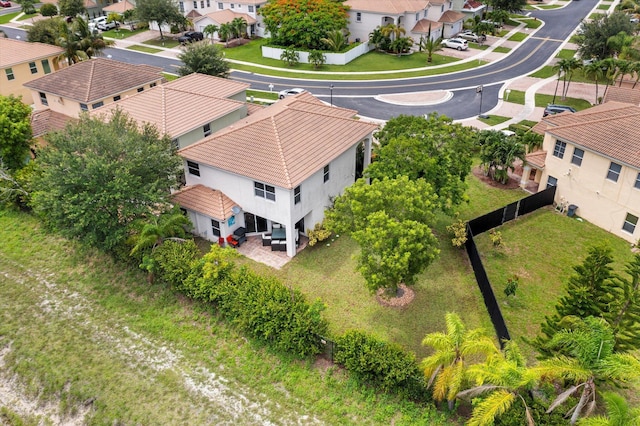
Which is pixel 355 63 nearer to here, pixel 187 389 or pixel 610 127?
pixel 610 127

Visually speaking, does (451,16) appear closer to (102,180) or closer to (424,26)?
(424,26)

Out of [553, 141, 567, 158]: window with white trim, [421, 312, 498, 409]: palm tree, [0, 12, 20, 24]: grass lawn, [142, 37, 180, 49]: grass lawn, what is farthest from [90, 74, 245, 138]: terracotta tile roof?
Answer: [0, 12, 20, 24]: grass lawn

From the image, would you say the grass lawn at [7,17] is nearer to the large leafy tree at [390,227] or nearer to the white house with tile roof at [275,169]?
the white house with tile roof at [275,169]

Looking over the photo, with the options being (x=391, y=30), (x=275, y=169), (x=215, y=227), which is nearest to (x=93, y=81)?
(x=215, y=227)

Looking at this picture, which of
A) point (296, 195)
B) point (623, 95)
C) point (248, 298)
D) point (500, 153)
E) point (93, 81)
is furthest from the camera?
point (623, 95)

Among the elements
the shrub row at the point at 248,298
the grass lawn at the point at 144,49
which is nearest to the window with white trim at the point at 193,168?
the shrub row at the point at 248,298

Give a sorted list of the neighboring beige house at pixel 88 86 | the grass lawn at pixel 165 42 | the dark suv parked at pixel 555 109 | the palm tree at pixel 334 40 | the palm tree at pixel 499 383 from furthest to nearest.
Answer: the grass lawn at pixel 165 42
the palm tree at pixel 334 40
the dark suv parked at pixel 555 109
the neighboring beige house at pixel 88 86
the palm tree at pixel 499 383
